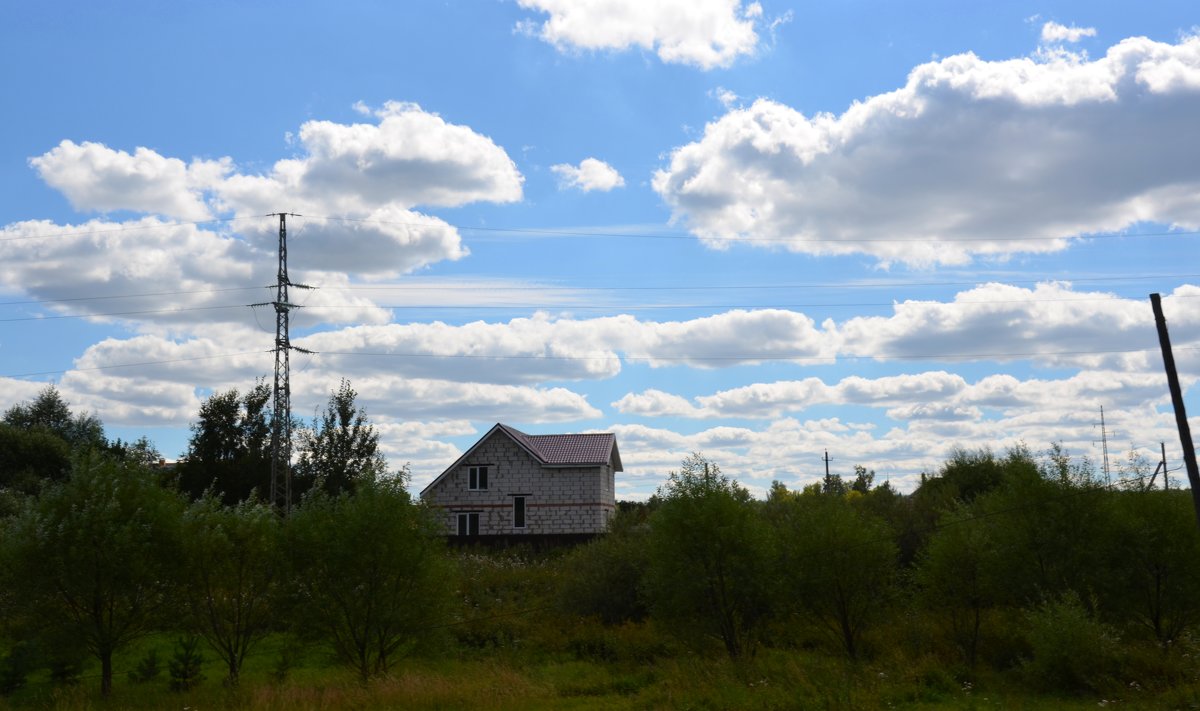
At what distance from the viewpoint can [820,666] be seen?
30188 mm

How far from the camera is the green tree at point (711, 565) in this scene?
33969 millimetres

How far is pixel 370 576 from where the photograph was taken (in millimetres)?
30297

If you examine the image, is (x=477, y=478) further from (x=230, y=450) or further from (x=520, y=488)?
(x=230, y=450)

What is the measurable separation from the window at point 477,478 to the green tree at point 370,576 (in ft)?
101

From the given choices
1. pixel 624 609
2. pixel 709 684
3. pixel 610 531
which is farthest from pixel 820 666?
pixel 610 531

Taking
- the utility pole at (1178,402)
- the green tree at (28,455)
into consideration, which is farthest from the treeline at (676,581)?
the green tree at (28,455)

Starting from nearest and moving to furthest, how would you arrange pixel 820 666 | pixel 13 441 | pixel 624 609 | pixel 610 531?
1. pixel 820 666
2. pixel 624 609
3. pixel 610 531
4. pixel 13 441

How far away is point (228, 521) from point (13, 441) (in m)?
51.7

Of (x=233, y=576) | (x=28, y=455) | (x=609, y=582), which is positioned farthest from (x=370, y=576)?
(x=28, y=455)

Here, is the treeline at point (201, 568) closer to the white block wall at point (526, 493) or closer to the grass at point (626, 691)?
the grass at point (626, 691)

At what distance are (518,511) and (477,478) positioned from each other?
3171 mm

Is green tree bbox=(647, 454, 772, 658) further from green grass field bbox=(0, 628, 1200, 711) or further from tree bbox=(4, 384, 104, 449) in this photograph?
tree bbox=(4, 384, 104, 449)

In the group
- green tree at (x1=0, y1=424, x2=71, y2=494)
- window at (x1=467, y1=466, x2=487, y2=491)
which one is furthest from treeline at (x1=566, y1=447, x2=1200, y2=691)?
green tree at (x1=0, y1=424, x2=71, y2=494)

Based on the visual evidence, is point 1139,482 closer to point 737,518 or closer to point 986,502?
point 986,502
